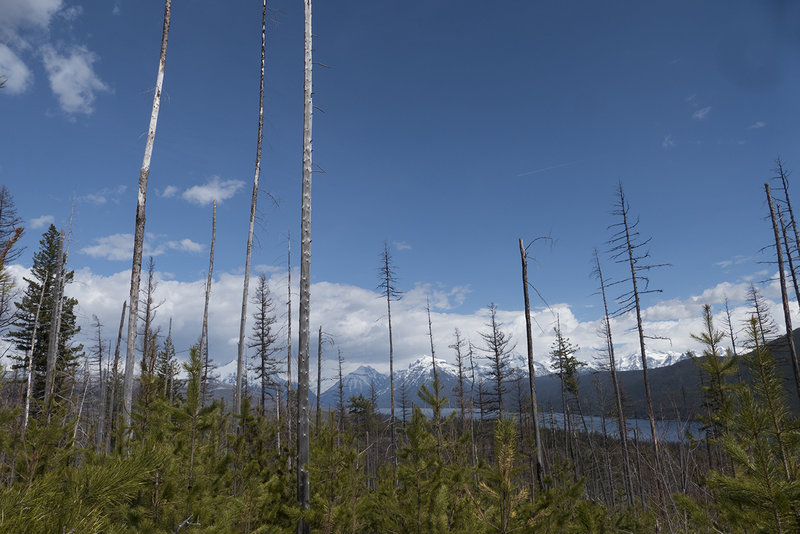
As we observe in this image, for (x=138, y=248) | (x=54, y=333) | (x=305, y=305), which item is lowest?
(x=305, y=305)

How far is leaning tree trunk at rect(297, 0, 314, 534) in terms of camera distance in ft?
23.8

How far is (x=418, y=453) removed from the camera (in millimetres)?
6723

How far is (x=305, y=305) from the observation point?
8.58 metres

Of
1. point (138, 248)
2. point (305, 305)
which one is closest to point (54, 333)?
point (138, 248)

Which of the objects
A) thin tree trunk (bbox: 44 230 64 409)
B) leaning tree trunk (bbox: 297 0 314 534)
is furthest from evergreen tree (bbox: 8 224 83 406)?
leaning tree trunk (bbox: 297 0 314 534)

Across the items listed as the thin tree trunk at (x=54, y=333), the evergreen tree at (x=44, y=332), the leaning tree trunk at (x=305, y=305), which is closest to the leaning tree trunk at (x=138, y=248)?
the leaning tree trunk at (x=305, y=305)

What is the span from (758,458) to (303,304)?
7313 millimetres

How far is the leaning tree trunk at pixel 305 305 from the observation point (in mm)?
7254

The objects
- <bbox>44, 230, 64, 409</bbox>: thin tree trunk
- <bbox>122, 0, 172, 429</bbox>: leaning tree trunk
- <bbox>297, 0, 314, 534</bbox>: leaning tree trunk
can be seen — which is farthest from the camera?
<bbox>44, 230, 64, 409</bbox>: thin tree trunk

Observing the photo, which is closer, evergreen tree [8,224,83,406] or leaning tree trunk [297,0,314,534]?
leaning tree trunk [297,0,314,534]

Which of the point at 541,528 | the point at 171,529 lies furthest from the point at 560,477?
the point at 171,529

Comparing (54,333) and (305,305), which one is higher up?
(54,333)

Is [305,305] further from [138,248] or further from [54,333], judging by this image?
[54,333]

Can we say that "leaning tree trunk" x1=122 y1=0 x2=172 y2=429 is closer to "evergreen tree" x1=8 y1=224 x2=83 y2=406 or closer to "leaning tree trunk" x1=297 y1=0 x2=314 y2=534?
"leaning tree trunk" x1=297 y1=0 x2=314 y2=534
